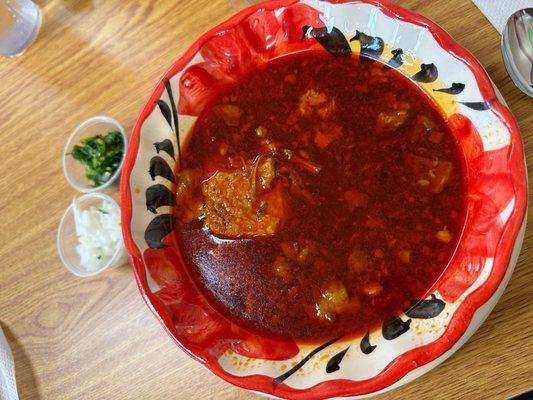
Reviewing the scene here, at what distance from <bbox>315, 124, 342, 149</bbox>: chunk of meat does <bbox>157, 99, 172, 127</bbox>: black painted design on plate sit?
0.52 m

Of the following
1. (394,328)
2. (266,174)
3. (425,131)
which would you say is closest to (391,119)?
(425,131)

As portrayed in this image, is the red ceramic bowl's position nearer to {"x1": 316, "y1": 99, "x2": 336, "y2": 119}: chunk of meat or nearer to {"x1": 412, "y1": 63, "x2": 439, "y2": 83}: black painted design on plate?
{"x1": 412, "y1": 63, "x2": 439, "y2": 83}: black painted design on plate

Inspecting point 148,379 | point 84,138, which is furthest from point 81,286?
point 84,138

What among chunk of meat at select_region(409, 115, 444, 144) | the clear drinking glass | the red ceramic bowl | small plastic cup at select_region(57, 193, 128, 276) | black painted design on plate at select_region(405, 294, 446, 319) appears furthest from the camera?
the clear drinking glass

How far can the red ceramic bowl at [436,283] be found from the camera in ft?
5.07

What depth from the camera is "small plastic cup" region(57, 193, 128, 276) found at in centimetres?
200

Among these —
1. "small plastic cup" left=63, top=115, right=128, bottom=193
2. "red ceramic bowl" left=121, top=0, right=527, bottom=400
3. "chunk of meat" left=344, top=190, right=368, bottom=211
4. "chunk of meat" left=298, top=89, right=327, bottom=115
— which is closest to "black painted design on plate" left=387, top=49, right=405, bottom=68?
"red ceramic bowl" left=121, top=0, right=527, bottom=400

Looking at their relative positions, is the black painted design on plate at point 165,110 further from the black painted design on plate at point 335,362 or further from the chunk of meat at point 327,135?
the black painted design on plate at point 335,362

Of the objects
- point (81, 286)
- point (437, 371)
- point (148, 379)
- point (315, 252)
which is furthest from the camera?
point (81, 286)

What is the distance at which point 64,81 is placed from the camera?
2.19 m

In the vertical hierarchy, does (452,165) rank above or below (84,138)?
below

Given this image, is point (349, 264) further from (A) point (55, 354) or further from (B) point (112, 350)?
(A) point (55, 354)

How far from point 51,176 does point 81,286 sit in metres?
0.47

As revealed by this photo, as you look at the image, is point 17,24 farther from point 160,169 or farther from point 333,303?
point 333,303
